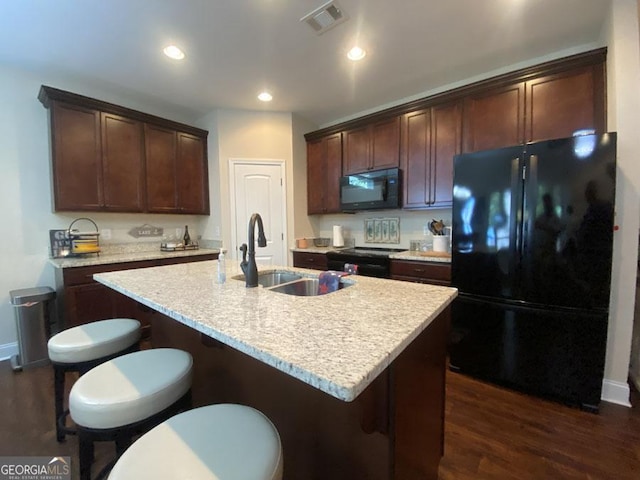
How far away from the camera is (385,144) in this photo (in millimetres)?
3283

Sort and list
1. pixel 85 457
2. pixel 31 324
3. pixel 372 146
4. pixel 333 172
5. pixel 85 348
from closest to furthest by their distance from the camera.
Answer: pixel 85 457 → pixel 85 348 → pixel 31 324 → pixel 372 146 → pixel 333 172

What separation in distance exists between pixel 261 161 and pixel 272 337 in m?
3.26

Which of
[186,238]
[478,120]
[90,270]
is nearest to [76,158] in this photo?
[90,270]

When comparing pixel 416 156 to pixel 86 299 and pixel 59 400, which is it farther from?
pixel 86 299

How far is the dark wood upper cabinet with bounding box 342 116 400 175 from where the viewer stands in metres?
3.22

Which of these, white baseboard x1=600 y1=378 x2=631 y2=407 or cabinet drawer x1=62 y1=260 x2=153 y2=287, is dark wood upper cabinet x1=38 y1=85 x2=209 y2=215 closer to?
cabinet drawer x1=62 y1=260 x2=153 y2=287

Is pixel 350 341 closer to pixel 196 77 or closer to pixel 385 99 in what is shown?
pixel 196 77

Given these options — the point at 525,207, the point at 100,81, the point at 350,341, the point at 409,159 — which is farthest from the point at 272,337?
the point at 100,81

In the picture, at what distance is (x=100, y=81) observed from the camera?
2.88 metres

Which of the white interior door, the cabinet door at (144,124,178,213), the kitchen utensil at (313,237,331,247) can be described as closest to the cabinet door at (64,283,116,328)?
the cabinet door at (144,124,178,213)

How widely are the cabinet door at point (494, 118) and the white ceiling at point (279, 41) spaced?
0.33 metres

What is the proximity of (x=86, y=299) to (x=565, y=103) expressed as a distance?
14.7 feet

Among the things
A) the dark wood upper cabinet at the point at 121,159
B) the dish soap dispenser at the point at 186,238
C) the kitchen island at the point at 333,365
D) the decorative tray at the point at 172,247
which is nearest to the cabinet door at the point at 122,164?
the dark wood upper cabinet at the point at 121,159

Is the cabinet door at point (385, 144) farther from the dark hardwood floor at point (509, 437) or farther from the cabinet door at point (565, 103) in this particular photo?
the dark hardwood floor at point (509, 437)
